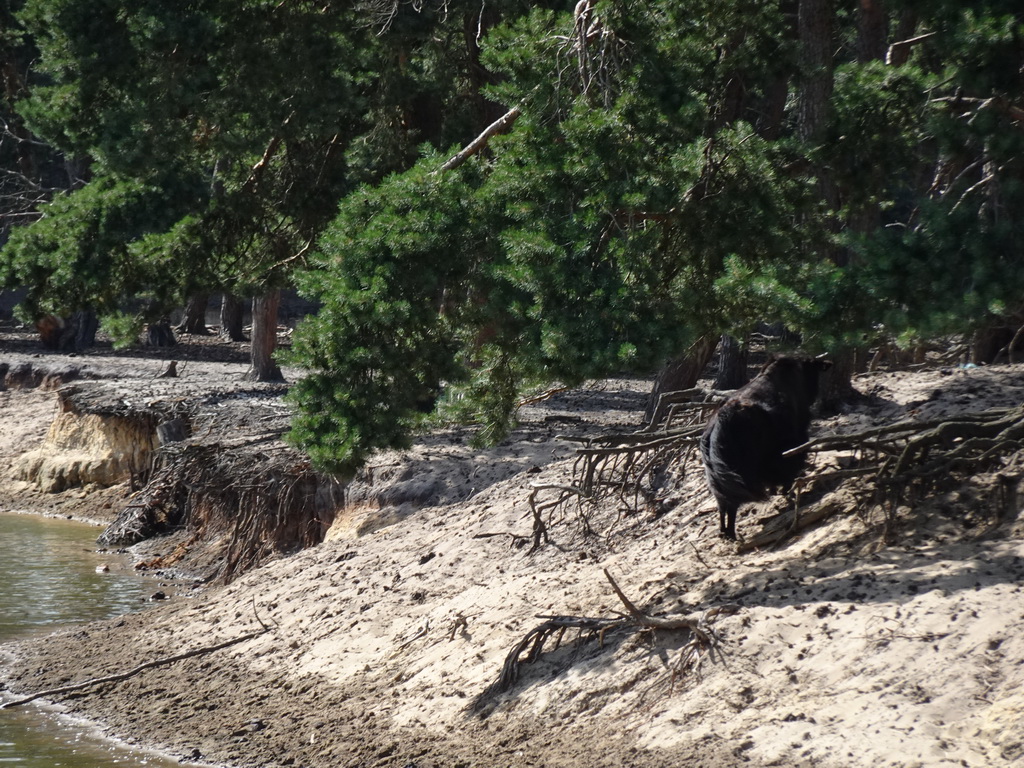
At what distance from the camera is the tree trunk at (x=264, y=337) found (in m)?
21.5

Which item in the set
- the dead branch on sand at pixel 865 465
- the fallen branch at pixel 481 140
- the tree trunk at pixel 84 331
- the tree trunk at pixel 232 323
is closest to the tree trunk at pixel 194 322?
the tree trunk at pixel 232 323

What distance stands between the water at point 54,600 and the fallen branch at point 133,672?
0.11m

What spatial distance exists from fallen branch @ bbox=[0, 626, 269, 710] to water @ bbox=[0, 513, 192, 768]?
0.11 meters

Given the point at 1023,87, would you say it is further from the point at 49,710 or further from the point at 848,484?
the point at 49,710

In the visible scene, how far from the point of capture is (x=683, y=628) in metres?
7.21

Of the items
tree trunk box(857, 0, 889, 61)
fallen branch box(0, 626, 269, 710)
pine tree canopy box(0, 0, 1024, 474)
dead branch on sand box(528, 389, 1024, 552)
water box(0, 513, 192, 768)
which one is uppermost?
tree trunk box(857, 0, 889, 61)

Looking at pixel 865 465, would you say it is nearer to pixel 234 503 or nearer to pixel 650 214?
pixel 650 214

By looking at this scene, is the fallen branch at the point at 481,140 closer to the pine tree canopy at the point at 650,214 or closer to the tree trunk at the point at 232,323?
the pine tree canopy at the point at 650,214

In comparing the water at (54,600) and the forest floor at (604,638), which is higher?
the forest floor at (604,638)

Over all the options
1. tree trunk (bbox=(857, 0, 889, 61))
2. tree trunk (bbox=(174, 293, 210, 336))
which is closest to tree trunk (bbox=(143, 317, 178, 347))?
tree trunk (bbox=(174, 293, 210, 336))

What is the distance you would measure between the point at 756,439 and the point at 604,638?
1.63 metres

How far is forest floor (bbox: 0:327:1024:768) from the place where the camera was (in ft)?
20.4

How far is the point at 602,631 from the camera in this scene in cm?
748

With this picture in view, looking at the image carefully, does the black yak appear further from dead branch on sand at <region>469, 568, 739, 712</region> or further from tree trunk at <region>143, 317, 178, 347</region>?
tree trunk at <region>143, 317, 178, 347</region>
